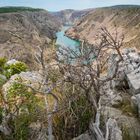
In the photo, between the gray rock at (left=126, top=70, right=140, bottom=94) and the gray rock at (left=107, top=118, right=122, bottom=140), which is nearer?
the gray rock at (left=107, top=118, right=122, bottom=140)

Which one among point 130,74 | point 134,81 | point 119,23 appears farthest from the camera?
point 119,23

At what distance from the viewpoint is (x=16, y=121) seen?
9.93m

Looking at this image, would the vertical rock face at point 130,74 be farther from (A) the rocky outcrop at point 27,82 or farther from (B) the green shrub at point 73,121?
(A) the rocky outcrop at point 27,82

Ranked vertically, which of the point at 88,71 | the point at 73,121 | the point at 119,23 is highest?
the point at 88,71

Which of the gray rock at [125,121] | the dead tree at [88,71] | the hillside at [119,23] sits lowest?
the hillside at [119,23]

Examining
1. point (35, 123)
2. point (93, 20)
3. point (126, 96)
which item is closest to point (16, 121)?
point (35, 123)

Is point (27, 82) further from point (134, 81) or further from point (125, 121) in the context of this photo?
point (134, 81)

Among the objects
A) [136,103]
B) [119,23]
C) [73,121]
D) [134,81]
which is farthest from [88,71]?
[119,23]

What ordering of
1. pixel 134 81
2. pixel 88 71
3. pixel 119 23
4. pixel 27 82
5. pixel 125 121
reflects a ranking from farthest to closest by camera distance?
pixel 119 23 → pixel 134 81 → pixel 27 82 → pixel 125 121 → pixel 88 71

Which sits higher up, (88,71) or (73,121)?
(88,71)

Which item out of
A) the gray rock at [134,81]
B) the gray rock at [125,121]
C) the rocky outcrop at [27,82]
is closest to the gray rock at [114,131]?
the gray rock at [125,121]

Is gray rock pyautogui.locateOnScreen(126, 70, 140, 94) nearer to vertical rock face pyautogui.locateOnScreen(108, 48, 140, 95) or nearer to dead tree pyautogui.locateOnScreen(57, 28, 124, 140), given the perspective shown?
vertical rock face pyautogui.locateOnScreen(108, 48, 140, 95)

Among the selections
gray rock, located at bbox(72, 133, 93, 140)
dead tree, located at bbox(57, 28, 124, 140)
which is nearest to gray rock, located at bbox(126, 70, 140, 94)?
dead tree, located at bbox(57, 28, 124, 140)

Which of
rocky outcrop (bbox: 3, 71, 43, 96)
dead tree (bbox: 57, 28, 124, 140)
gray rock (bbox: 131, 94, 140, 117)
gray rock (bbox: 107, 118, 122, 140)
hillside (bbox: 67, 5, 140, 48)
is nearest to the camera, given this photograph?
gray rock (bbox: 107, 118, 122, 140)
